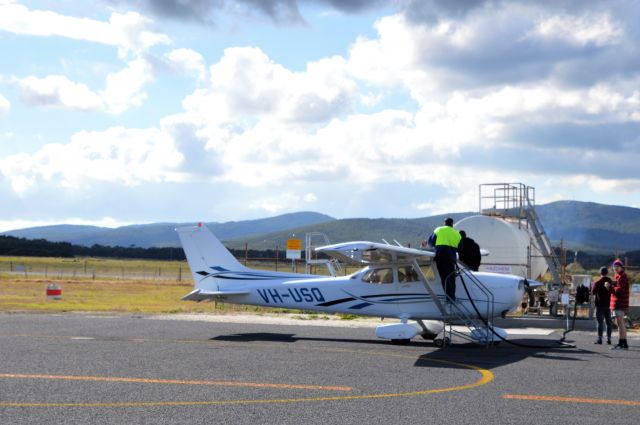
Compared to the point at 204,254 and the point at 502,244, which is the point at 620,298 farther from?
the point at 204,254

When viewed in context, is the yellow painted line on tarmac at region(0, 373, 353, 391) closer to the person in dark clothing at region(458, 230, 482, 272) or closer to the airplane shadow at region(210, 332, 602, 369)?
the airplane shadow at region(210, 332, 602, 369)

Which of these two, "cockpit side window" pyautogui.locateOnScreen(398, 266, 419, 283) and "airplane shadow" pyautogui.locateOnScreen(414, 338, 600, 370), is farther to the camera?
"cockpit side window" pyautogui.locateOnScreen(398, 266, 419, 283)

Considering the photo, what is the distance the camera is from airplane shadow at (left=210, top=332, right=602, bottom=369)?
1423 cm

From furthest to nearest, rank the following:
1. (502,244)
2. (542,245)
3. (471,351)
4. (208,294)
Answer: (542,245) → (502,244) → (208,294) → (471,351)

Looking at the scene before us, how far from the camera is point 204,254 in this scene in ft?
67.4

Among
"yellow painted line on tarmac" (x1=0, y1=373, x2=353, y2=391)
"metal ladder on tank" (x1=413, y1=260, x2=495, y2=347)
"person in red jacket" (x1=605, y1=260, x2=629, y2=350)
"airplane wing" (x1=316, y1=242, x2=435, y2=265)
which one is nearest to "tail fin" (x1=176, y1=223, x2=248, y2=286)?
Result: "airplane wing" (x1=316, y1=242, x2=435, y2=265)

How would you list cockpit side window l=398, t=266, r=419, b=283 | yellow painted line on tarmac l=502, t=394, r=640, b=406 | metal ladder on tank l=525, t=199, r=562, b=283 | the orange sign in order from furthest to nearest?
1. the orange sign
2. metal ladder on tank l=525, t=199, r=562, b=283
3. cockpit side window l=398, t=266, r=419, b=283
4. yellow painted line on tarmac l=502, t=394, r=640, b=406

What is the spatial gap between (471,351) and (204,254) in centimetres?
772

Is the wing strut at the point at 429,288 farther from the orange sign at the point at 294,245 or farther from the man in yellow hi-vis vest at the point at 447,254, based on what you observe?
the orange sign at the point at 294,245

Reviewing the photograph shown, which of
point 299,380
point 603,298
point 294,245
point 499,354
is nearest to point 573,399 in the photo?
point 299,380

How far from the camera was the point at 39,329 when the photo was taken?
19172mm

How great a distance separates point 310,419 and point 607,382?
517 cm

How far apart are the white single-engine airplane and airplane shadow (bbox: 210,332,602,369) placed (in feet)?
1.58

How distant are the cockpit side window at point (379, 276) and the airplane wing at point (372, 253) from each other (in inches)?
10.8
